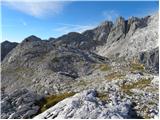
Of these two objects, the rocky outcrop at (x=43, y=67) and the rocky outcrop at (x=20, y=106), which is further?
the rocky outcrop at (x=43, y=67)

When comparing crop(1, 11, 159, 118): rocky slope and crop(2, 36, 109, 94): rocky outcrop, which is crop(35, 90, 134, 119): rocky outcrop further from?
crop(2, 36, 109, 94): rocky outcrop

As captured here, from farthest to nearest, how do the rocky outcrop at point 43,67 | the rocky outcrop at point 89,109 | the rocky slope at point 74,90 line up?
the rocky outcrop at point 43,67
the rocky slope at point 74,90
the rocky outcrop at point 89,109

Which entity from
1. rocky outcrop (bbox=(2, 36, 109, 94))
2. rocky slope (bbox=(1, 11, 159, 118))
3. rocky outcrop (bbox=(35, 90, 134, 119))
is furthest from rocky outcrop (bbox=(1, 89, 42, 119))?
rocky outcrop (bbox=(2, 36, 109, 94))

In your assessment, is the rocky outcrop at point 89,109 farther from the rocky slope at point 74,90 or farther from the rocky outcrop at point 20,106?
the rocky outcrop at point 20,106

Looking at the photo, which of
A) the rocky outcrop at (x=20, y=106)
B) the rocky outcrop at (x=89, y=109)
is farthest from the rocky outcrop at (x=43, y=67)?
the rocky outcrop at (x=89, y=109)

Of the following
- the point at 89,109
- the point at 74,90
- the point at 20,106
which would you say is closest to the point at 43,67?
the point at 74,90

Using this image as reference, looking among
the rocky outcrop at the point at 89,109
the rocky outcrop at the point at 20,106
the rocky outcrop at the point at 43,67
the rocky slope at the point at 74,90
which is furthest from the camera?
the rocky outcrop at the point at 43,67

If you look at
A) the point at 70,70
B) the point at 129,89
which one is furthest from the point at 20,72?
the point at 129,89

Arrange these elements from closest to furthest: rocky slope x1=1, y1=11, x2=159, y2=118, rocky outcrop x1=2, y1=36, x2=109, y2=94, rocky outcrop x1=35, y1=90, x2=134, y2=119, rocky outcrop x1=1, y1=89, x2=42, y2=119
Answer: rocky outcrop x1=35, y1=90, x2=134, y2=119
rocky slope x1=1, y1=11, x2=159, y2=118
rocky outcrop x1=1, y1=89, x2=42, y2=119
rocky outcrop x1=2, y1=36, x2=109, y2=94

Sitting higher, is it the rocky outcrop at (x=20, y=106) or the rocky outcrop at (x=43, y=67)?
the rocky outcrop at (x=43, y=67)

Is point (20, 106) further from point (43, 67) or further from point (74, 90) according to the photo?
point (43, 67)

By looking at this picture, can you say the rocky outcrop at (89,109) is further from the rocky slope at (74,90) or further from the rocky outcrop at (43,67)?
the rocky outcrop at (43,67)
